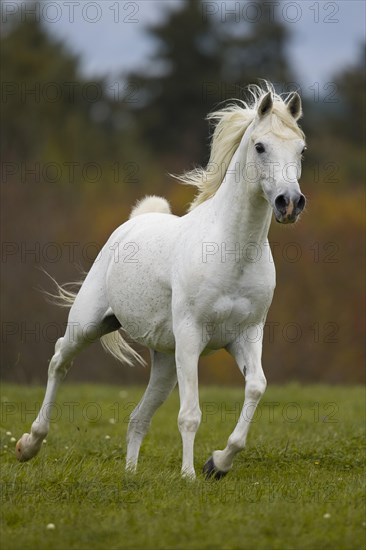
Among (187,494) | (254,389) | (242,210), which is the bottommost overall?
(187,494)

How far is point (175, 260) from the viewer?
320 inches

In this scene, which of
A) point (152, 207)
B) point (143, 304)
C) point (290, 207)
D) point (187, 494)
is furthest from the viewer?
point (152, 207)

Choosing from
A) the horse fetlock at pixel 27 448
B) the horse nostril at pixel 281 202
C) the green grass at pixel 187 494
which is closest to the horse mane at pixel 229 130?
the horse nostril at pixel 281 202

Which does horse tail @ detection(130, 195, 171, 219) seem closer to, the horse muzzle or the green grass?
the green grass

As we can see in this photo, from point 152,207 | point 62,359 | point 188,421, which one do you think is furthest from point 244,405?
point 152,207

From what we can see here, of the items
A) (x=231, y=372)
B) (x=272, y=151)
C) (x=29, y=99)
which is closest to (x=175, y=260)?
(x=272, y=151)

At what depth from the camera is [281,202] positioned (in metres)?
7.08

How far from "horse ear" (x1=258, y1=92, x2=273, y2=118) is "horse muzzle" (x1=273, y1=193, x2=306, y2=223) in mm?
781

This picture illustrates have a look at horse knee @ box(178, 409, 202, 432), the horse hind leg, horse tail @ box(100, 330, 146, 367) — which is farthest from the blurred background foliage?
horse knee @ box(178, 409, 202, 432)

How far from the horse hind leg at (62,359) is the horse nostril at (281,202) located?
8.73 ft

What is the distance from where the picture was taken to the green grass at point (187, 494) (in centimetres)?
588

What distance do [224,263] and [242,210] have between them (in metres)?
0.43

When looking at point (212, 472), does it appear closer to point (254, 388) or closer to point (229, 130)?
point (254, 388)

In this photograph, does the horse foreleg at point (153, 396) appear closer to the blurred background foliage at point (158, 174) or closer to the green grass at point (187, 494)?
the green grass at point (187, 494)
